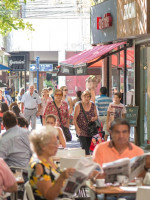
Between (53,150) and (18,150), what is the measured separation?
3.40 metres

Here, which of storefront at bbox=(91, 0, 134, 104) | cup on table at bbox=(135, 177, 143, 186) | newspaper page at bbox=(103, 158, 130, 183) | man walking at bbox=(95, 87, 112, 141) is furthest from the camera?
storefront at bbox=(91, 0, 134, 104)

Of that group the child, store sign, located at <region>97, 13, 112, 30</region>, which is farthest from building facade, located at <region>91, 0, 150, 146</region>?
the child

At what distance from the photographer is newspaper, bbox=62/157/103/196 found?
619 cm

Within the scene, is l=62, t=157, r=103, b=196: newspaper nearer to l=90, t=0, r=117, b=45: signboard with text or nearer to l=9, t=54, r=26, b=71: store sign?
l=90, t=0, r=117, b=45: signboard with text

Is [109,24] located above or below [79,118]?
above

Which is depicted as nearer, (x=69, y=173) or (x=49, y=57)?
(x=69, y=173)

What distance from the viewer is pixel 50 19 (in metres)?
50.0

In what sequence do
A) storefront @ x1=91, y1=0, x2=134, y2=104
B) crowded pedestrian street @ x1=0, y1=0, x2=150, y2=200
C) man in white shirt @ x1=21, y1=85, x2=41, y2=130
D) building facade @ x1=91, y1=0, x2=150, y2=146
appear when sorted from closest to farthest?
crowded pedestrian street @ x1=0, y1=0, x2=150, y2=200, building facade @ x1=91, y1=0, x2=150, y2=146, storefront @ x1=91, y1=0, x2=134, y2=104, man in white shirt @ x1=21, y1=85, x2=41, y2=130

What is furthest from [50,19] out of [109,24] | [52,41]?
[109,24]

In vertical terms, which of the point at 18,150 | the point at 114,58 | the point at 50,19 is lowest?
the point at 18,150

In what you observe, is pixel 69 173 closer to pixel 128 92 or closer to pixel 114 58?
pixel 128 92

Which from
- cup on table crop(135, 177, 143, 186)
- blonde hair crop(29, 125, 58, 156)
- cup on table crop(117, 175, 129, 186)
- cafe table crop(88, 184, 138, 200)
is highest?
blonde hair crop(29, 125, 58, 156)

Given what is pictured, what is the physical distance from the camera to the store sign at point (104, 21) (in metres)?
21.8

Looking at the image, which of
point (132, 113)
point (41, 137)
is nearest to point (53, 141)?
point (41, 137)
